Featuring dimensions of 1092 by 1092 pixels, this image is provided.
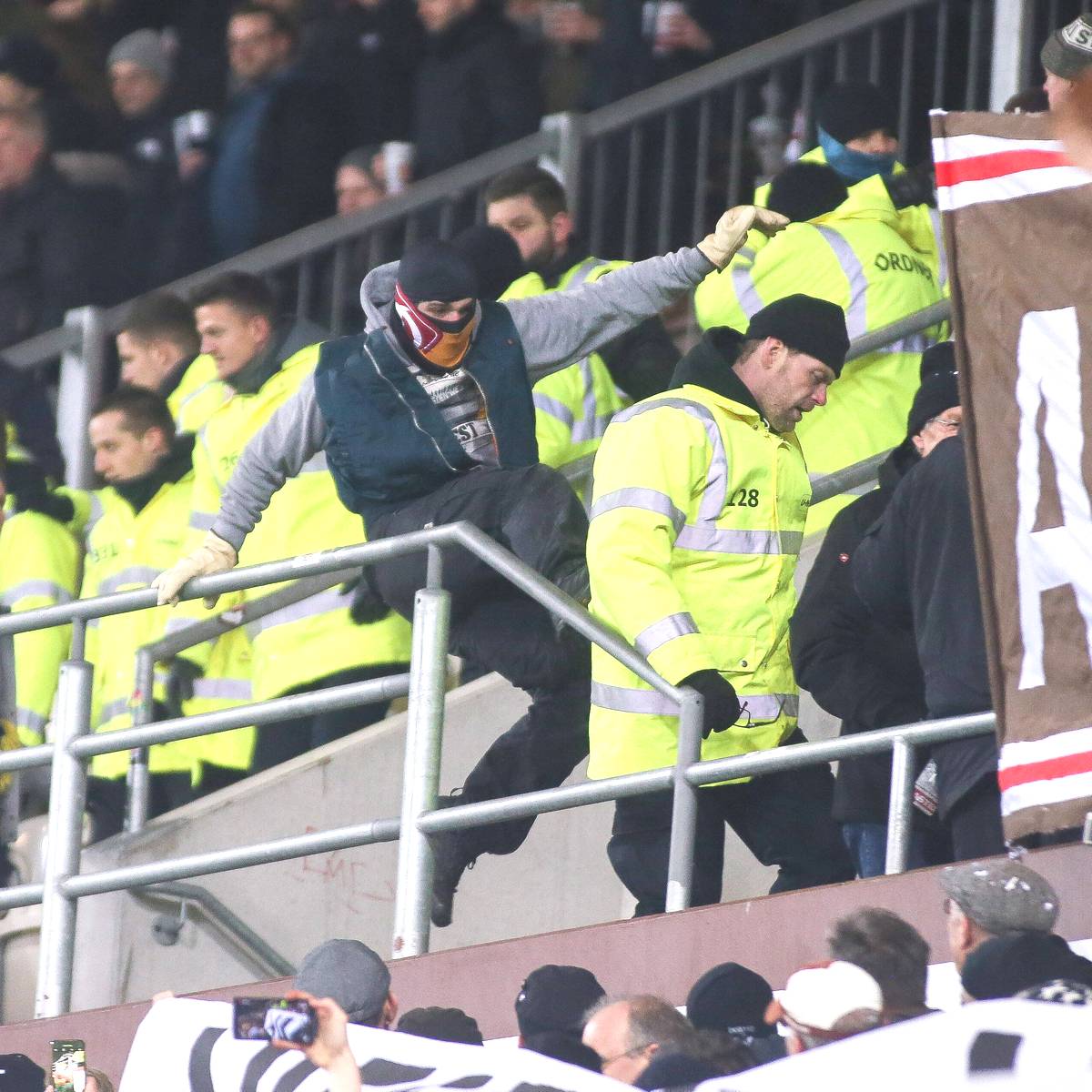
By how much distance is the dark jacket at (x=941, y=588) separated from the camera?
559cm

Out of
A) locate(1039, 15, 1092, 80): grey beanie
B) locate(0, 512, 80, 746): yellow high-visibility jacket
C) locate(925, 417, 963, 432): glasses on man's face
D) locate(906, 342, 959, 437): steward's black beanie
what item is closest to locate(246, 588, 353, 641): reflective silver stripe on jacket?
locate(0, 512, 80, 746): yellow high-visibility jacket

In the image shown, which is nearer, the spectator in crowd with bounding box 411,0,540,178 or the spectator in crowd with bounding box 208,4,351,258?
the spectator in crowd with bounding box 411,0,540,178

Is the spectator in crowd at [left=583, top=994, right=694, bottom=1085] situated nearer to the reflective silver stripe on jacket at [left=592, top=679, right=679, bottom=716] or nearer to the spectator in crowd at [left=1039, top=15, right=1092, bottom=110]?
the reflective silver stripe on jacket at [left=592, top=679, right=679, bottom=716]

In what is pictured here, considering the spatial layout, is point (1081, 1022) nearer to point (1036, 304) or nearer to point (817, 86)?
point (1036, 304)

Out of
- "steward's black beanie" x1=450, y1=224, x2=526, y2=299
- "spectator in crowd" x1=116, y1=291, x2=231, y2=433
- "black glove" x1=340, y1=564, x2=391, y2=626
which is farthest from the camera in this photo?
"spectator in crowd" x1=116, y1=291, x2=231, y2=433

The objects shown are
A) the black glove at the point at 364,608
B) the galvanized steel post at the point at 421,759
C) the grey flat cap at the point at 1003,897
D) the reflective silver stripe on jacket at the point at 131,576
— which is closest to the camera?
the grey flat cap at the point at 1003,897

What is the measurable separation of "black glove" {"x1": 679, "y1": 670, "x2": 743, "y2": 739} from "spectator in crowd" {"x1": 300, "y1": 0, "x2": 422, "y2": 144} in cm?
514

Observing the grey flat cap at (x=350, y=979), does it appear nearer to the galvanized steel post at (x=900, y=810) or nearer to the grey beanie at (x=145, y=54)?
the galvanized steel post at (x=900, y=810)

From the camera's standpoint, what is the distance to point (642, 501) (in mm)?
6090

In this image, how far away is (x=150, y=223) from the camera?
1095cm

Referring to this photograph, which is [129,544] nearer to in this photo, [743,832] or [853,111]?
[853,111]

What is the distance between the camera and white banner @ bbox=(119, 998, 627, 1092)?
169 inches

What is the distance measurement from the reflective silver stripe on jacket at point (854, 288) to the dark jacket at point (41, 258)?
4019 mm

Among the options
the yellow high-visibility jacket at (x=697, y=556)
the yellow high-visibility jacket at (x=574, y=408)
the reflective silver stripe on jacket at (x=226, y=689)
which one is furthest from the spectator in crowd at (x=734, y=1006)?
the reflective silver stripe on jacket at (x=226, y=689)
